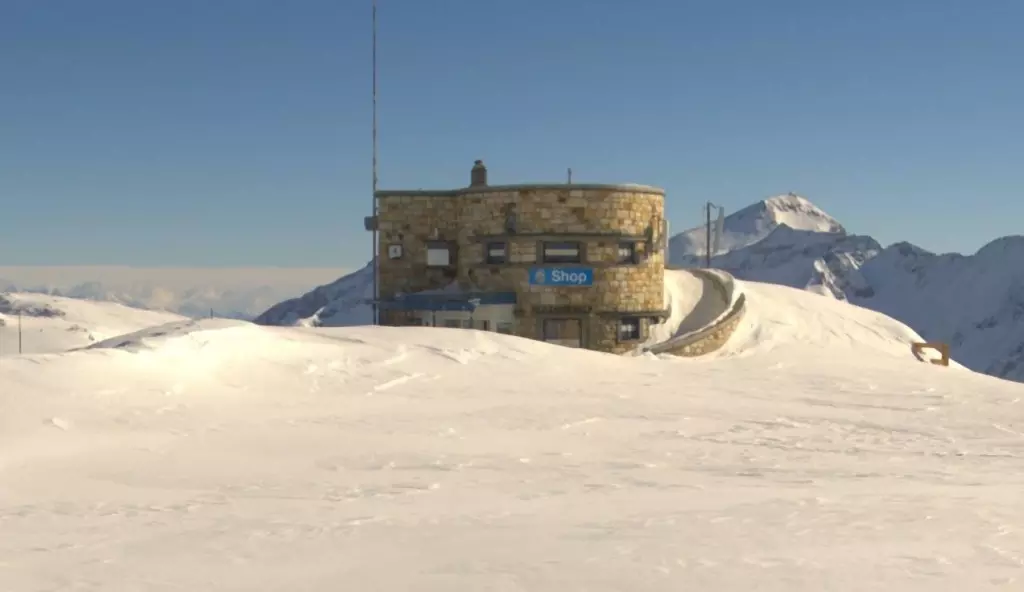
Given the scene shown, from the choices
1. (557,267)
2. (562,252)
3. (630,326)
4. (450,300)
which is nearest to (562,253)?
(562,252)

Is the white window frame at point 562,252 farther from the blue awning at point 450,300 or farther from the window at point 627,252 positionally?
the blue awning at point 450,300

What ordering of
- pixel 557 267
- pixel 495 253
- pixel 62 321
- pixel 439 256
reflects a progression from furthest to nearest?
pixel 62 321 → pixel 439 256 → pixel 495 253 → pixel 557 267

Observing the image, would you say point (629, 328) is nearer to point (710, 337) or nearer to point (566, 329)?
point (566, 329)

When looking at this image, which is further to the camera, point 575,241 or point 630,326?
point 630,326

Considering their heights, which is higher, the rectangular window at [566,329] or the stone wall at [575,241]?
the stone wall at [575,241]

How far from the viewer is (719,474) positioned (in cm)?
936

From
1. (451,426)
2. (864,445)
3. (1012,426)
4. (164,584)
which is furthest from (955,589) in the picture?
(1012,426)

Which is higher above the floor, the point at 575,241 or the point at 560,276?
the point at 575,241

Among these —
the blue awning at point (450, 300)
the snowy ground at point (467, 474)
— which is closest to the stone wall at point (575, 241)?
the blue awning at point (450, 300)

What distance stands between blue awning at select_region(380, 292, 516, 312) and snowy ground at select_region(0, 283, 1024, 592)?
380 inches

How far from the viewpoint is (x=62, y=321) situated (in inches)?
5522

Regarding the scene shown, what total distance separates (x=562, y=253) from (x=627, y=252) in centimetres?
208

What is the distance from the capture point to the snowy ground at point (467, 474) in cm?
610

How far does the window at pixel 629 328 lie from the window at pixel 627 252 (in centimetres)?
174
